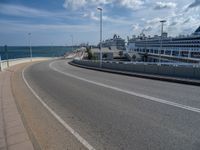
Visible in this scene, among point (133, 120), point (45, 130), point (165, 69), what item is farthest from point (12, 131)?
point (165, 69)

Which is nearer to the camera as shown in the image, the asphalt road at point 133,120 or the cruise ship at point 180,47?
the asphalt road at point 133,120

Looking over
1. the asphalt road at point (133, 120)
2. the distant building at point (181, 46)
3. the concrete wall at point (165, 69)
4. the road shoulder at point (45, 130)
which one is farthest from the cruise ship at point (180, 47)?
the road shoulder at point (45, 130)

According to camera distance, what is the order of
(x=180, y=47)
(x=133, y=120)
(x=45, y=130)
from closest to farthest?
1. (x=45, y=130)
2. (x=133, y=120)
3. (x=180, y=47)

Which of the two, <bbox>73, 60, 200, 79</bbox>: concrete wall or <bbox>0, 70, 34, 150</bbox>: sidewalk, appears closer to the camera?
<bbox>0, 70, 34, 150</bbox>: sidewalk

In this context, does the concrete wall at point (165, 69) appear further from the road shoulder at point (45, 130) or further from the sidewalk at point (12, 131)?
the sidewalk at point (12, 131)

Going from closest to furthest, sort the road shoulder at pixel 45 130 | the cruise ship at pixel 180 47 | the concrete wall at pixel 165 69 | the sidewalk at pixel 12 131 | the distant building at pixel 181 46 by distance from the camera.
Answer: the sidewalk at pixel 12 131 → the road shoulder at pixel 45 130 → the concrete wall at pixel 165 69 → the cruise ship at pixel 180 47 → the distant building at pixel 181 46

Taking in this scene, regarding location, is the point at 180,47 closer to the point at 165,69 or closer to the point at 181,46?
the point at 181,46

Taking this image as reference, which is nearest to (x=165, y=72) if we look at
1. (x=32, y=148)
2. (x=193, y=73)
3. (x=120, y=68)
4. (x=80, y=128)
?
(x=193, y=73)

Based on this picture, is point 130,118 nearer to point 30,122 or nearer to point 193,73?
point 30,122

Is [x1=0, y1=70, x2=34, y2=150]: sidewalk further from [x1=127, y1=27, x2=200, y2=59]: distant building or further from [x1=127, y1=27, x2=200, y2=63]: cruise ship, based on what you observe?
[x1=127, y1=27, x2=200, y2=59]: distant building

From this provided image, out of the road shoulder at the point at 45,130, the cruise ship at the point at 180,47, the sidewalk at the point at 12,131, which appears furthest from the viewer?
the cruise ship at the point at 180,47

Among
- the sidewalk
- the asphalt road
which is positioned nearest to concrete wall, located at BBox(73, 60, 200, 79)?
the asphalt road

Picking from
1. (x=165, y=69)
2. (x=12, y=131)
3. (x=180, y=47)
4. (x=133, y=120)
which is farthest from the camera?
(x=180, y=47)

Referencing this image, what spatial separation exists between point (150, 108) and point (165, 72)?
1190 cm
